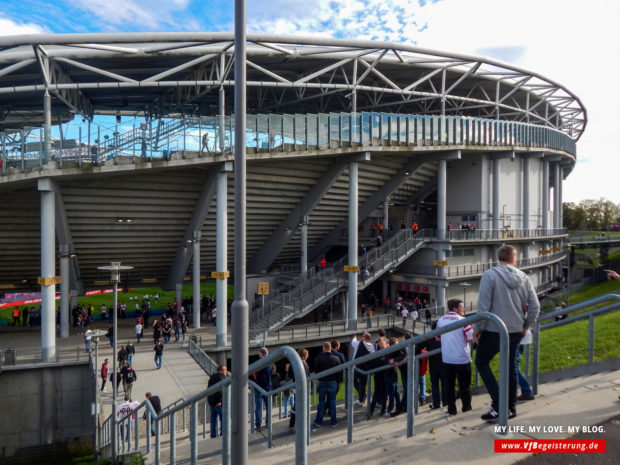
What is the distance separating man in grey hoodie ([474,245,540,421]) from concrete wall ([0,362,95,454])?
15.8 m

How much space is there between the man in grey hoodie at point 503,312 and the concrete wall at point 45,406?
15778 mm

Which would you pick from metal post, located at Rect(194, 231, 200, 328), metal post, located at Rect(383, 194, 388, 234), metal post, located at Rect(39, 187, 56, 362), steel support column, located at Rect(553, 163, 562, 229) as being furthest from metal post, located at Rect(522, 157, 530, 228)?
metal post, located at Rect(39, 187, 56, 362)

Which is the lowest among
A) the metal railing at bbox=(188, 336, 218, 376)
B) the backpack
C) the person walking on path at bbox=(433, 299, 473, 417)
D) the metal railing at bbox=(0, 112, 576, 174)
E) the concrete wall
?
the concrete wall

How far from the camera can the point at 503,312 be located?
14.8 feet

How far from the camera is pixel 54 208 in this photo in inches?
691

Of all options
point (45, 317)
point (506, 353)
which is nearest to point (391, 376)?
point (506, 353)

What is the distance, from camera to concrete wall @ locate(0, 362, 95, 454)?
16031mm

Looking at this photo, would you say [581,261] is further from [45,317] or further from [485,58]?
[45,317]

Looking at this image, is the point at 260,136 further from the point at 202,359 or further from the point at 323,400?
the point at 323,400

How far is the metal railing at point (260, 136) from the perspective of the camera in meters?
16.7

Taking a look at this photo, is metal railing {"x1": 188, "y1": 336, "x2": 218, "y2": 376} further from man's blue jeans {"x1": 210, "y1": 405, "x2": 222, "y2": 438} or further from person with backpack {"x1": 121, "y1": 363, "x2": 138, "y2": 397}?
man's blue jeans {"x1": 210, "y1": 405, "x2": 222, "y2": 438}

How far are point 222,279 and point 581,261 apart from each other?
50.2m

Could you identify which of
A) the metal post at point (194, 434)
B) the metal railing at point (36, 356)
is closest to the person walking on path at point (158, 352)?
the metal railing at point (36, 356)

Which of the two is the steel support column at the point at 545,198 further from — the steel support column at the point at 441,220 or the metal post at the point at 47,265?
the metal post at the point at 47,265
